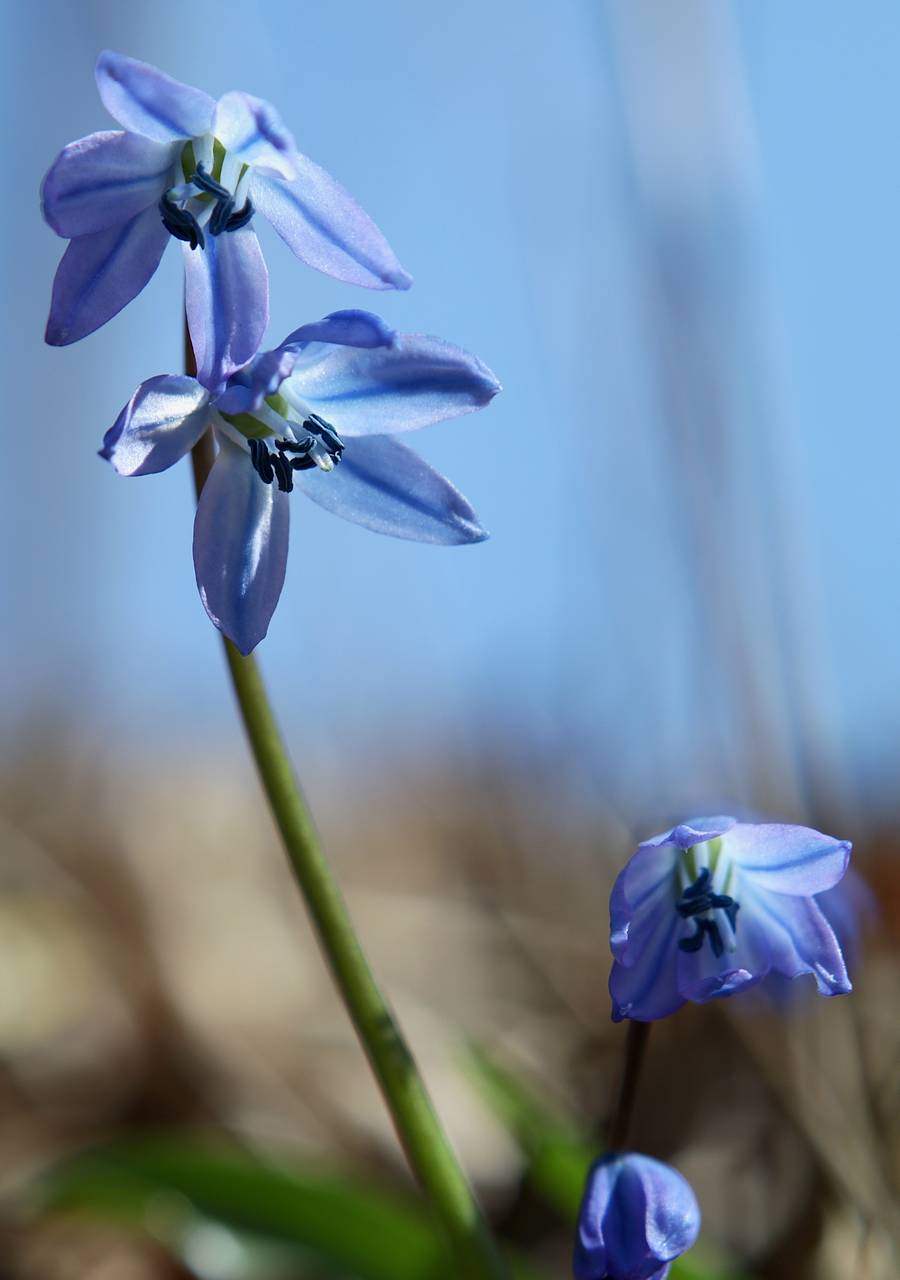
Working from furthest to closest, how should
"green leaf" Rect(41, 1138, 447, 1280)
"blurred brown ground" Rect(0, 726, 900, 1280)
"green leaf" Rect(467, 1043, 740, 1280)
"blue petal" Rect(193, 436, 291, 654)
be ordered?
1. "blurred brown ground" Rect(0, 726, 900, 1280)
2. "green leaf" Rect(41, 1138, 447, 1280)
3. "green leaf" Rect(467, 1043, 740, 1280)
4. "blue petal" Rect(193, 436, 291, 654)

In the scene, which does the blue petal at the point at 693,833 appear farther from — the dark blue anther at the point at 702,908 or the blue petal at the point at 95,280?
the blue petal at the point at 95,280

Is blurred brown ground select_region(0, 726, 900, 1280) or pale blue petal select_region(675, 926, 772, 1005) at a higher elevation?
pale blue petal select_region(675, 926, 772, 1005)

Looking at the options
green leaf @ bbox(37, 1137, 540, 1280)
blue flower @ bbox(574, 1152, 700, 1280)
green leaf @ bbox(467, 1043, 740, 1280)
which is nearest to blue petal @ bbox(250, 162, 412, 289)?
blue flower @ bbox(574, 1152, 700, 1280)

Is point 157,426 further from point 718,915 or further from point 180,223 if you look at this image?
point 718,915

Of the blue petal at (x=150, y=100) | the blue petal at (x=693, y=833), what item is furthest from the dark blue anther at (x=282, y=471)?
the blue petal at (x=693, y=833)

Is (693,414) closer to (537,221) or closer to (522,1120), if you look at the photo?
(537,221)

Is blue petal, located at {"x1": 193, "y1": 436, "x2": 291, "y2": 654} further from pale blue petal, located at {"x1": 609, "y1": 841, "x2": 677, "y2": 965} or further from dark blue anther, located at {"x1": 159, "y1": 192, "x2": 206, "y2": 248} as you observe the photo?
pale blue petal, located at {"x1": 609, "y1": 841, "x2": 677, "y2": 965}
